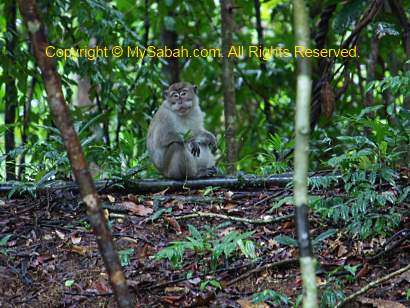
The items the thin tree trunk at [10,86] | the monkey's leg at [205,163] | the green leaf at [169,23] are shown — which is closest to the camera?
the monkey's leg at [205,163]

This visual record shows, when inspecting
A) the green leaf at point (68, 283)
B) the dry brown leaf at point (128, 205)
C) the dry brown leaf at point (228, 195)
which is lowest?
the green leaf at point (68, 283)

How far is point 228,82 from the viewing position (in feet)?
27.0

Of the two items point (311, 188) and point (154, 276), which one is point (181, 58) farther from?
point (154, 276)

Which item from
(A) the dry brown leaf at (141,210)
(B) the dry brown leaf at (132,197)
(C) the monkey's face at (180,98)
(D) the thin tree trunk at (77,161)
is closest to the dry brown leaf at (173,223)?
(A) the dry brown leaf at (141,210)

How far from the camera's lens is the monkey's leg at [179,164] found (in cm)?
740

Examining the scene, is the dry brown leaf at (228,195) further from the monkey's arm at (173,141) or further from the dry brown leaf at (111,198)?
the monkey's arm at (173,141)

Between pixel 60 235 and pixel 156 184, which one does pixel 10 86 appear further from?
pixel 60 235

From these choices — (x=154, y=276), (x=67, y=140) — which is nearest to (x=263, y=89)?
(x=154, y=276)

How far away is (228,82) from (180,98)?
0.65 meters

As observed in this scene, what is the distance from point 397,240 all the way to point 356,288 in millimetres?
599

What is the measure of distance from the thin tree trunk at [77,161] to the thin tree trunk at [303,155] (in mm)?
1015

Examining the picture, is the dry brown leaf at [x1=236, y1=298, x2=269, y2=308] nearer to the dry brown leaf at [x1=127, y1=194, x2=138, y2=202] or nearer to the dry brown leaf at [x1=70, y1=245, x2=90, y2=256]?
the dry brown leaf at [x1=70, y1=245, x2=90, y2=256]

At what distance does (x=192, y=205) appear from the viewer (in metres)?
6.23

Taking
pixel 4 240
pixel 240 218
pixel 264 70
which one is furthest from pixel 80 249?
pixel 264 70
